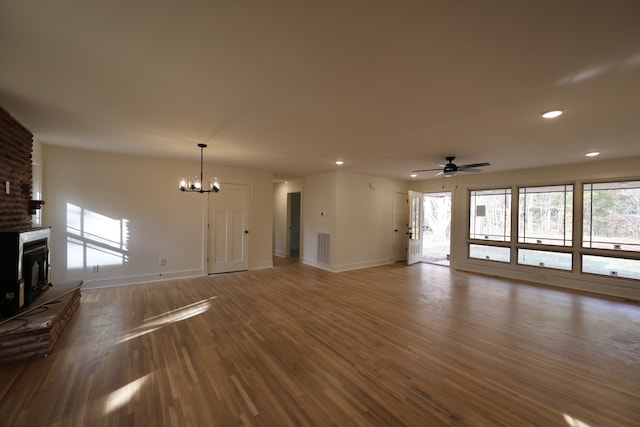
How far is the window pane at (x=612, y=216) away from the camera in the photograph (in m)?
4.89

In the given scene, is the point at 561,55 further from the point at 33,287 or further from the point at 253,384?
the point at 33,287

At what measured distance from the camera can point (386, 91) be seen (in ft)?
7.50

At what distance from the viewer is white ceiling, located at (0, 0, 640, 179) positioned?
55.7 inches

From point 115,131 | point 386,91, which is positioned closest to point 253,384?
point 386,91

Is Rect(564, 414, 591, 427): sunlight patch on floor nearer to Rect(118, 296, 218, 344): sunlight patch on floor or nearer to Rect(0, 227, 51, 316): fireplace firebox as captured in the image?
Rect(118, 296, 218, 344): sunlight patch on floor

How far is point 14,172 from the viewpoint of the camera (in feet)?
10.8

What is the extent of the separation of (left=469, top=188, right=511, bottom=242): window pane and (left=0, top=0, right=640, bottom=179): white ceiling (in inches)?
113

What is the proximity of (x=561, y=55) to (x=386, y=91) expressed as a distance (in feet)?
3.87

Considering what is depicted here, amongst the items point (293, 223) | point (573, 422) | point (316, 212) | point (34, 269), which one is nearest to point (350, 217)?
point (316, 212)

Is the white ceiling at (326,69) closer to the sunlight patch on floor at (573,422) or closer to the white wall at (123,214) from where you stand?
the white wall at (123,214)

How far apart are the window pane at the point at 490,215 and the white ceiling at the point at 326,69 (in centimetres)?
287

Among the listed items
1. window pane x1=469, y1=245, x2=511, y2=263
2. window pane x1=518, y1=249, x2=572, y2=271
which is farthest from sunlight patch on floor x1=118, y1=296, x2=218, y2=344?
window pane x1=518, y1=249, x2=572, y2=271

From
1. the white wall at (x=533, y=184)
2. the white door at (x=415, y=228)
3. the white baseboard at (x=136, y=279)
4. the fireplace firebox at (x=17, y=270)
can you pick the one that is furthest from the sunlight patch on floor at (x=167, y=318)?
the white wall at (x=533, y=184)

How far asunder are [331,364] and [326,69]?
2634 mm
